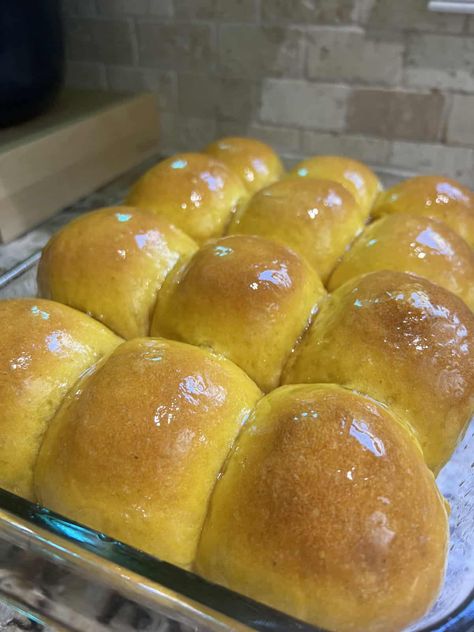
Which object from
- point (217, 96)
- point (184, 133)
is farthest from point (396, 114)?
point (184, 133)

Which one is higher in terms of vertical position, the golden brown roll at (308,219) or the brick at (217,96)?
the brick at (217,96)

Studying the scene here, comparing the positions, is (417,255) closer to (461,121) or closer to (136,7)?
(461,121)

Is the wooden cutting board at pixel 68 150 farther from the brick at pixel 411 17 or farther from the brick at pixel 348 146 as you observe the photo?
the brick at pixel 411 17

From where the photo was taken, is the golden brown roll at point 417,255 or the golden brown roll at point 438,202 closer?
the golden brown roll at point 417,255

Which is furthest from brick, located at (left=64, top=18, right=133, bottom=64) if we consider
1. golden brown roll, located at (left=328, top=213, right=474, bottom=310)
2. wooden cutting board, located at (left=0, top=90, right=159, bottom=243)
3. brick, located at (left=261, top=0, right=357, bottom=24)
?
golden brown roll, located at (left=328, top=213, right=474, bottom=310)

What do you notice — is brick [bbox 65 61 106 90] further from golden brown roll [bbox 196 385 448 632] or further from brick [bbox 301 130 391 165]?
golden brown roll [bbox 196 385 448 632]

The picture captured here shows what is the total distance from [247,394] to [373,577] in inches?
9.4

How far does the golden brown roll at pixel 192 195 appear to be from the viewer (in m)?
1.00

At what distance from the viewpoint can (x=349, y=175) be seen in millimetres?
1121

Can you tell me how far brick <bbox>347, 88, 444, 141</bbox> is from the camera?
1360 mm

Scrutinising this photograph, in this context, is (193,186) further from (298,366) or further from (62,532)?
(62,532)

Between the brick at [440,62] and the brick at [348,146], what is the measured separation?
177mm

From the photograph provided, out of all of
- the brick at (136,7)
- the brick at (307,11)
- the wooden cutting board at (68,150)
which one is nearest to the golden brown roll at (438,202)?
the brick at (307,11)

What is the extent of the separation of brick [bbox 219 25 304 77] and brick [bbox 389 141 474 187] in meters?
0.34
